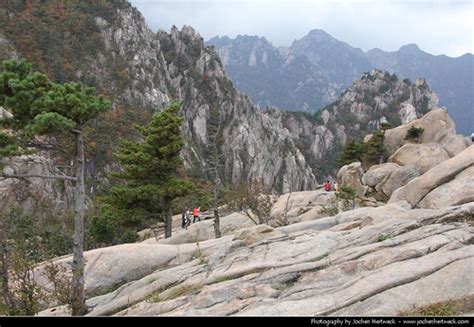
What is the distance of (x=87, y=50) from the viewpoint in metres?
103

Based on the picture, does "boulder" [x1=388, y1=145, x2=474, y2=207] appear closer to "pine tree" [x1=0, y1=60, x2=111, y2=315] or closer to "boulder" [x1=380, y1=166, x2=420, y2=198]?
"pine tree" [x1=0, y1=60, x2=111, y2=315]

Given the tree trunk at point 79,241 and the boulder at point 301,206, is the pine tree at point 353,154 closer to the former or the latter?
the boulder at point 301,206

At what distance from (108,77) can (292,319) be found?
103m

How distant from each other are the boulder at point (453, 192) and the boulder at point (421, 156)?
21358mm

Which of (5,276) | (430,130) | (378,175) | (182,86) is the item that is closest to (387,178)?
(378,175)

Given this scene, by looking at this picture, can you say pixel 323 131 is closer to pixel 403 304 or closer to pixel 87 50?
pixel 87 50

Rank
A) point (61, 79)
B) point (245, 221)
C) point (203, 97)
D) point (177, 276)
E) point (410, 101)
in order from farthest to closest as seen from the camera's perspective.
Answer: point (410, 101) → point (203, 97) → point (61, 79) → point (245, 221) → point (177, 276)

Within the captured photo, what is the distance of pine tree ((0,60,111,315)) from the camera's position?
12.7 meters

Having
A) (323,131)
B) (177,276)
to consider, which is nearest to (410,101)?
(323,131)

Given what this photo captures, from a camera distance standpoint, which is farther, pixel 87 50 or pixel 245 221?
pixel 87 50

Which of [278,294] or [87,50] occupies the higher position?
[87,50]

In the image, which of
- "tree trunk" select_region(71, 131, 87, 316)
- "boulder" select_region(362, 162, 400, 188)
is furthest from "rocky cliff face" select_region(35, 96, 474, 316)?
"boulder" select_region(362, 162, 400, 188)

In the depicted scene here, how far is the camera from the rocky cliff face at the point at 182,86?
98188mm

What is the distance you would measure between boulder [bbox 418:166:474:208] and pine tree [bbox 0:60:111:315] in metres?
15.5
